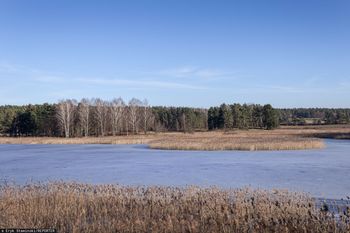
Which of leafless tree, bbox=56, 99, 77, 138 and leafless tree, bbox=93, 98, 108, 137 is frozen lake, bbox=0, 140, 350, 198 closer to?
leafless tree, bbox=56, 99, 77, 138

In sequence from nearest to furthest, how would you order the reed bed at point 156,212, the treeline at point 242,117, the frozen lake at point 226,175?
the reed bed at point 156,212
the frozen lake at point 226,175
the treeline at point 242,117

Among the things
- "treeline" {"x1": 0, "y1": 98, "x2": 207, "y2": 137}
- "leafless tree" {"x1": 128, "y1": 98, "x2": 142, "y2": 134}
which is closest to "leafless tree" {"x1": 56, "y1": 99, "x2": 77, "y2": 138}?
"treeline" {"x1": 0, "y1": 98, "x2": 207, "y2": 137}

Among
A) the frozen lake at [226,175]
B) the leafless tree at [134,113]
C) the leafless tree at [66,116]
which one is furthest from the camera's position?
the leafless tree at [134,113]

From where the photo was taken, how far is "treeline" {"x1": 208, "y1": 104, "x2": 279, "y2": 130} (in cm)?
7950

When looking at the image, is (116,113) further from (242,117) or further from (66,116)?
(242,117)

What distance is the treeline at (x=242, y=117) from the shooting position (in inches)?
3130

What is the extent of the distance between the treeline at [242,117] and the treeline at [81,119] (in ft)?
18.0

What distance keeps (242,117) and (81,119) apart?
3093cm

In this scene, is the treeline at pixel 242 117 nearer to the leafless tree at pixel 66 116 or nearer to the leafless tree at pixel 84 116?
the leafless tree at pixel 84 116

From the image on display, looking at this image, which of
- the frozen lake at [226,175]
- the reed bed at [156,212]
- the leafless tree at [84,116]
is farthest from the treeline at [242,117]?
the reed bed at [156,212]

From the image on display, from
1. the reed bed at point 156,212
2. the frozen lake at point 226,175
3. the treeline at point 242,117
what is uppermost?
the treeline at point 242,117

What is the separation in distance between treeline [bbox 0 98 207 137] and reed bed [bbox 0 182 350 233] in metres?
55.5

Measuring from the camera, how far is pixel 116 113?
229ft

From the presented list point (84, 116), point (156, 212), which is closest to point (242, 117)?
point (84, 116)
